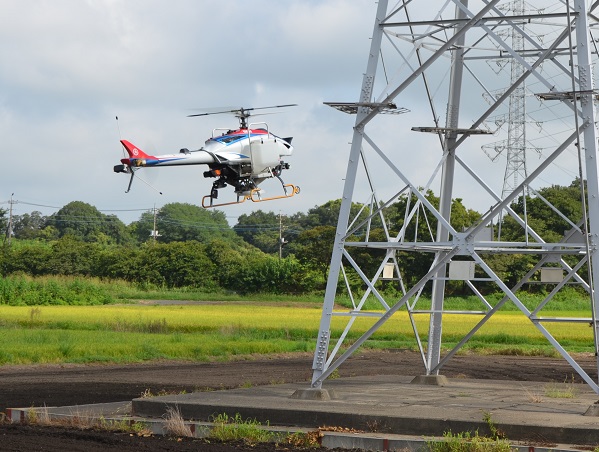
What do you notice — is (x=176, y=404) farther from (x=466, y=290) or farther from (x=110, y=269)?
(x=110, y=269)

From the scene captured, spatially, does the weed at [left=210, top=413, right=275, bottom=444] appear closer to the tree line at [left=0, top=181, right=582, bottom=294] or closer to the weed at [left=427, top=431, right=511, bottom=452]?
the weed at [left=427, top=431, right=511, bottom=452]

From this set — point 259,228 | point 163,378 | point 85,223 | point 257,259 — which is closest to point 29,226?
point 85,223

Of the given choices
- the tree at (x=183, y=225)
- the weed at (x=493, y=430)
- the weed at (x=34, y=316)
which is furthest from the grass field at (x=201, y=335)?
the tree at (x=183, y=225)

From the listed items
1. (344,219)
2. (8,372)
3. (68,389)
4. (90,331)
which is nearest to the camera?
(344,219)

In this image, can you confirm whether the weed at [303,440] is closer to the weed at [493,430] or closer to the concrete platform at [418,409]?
the concrete platform at [418,409]

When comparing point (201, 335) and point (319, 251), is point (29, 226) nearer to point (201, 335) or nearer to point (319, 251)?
point (319, 251)

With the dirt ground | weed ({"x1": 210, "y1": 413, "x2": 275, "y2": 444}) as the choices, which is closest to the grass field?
the dirt ground

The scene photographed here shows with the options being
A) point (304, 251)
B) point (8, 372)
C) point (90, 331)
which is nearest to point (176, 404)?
point (8, 372)
